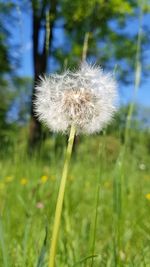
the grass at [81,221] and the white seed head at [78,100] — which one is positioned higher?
the white seed head at [78,100]

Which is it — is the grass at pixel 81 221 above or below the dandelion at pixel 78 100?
below

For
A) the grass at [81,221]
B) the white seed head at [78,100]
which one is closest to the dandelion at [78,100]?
the white seed head at [78,100]

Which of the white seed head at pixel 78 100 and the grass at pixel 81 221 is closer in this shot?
the white seed head at pixel 78 100

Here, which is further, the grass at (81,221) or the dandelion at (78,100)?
the grass at (81,221)

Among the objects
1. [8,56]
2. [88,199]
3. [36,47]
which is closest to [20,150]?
[88,199]

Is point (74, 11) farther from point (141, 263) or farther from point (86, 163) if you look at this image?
point (141, 263)

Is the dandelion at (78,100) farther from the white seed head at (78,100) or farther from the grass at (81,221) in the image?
the grass at (81,221)

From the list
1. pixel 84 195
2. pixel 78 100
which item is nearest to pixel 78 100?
pixel 78 100

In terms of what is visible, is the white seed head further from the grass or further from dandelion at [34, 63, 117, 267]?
the grass
